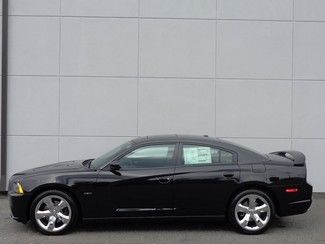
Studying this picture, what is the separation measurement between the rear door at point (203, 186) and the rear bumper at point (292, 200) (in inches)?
26.4

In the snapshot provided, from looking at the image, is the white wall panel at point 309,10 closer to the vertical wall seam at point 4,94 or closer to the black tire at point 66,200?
the vertical wall seam at point 4,94

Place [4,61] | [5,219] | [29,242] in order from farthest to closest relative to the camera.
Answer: [4,61]
[5,219]
[29,242]

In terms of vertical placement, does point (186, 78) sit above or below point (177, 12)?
below

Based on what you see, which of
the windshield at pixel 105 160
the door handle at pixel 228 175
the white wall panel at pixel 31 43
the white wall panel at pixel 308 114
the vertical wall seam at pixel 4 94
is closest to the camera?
the door handle at pixel 228 175

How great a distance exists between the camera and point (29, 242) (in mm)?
7223

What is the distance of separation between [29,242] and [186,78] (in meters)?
5.06

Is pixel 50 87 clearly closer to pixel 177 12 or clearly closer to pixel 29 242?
pixel 177 12

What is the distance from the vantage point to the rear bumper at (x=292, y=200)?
7637mm

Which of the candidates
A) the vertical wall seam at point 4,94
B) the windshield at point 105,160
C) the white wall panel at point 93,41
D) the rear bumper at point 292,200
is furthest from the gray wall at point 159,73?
the rear bumper at point 292,200

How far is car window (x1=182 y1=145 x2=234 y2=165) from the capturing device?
Result: 25.4 ft

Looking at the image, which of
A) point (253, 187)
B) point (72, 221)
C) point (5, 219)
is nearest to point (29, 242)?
point (72, 221)

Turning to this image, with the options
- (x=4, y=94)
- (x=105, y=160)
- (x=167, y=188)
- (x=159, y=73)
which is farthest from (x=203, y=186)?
(x=4, y=94)

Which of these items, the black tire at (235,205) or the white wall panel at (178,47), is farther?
the white wall panel at (178,47)

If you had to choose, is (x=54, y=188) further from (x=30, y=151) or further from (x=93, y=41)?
(x=93, y=41)
